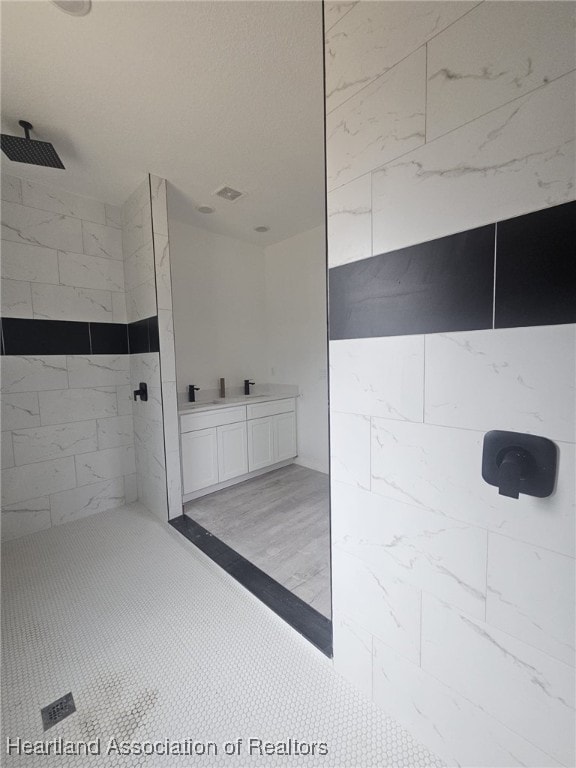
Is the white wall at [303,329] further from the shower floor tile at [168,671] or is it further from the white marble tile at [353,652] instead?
the white marble tile at [353,652]

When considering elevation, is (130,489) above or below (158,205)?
below

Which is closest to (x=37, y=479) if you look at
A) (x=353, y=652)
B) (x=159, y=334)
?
(x=159, y=334)

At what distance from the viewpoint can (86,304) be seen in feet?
8.40

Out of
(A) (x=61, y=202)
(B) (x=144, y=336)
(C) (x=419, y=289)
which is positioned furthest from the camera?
(B) (x=144, y=336)

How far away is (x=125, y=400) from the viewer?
280cm

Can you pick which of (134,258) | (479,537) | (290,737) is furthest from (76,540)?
(479,537)

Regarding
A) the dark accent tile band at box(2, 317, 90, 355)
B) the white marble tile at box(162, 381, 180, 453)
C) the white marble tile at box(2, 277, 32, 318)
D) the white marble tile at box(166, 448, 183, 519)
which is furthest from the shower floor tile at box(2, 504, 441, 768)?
the white marble tile at box(2, 277, 32, 318)

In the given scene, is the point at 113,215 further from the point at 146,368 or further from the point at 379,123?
the point at 379,123

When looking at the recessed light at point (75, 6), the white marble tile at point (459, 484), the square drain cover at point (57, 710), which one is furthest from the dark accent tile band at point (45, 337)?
the white marble tile at point (459, 484)

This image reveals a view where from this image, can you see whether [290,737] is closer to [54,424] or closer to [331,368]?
[331,368]

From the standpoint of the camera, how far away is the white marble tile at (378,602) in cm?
97

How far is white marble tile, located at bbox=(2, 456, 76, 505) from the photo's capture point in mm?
2238

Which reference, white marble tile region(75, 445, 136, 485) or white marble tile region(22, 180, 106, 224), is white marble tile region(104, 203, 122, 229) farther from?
white marble tile region(75, 445, 136, 485)

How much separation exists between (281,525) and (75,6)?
9.48 ft
